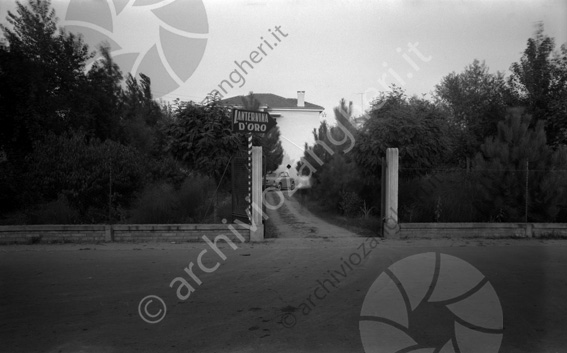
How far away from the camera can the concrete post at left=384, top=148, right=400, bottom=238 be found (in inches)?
438

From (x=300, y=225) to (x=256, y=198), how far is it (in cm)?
328

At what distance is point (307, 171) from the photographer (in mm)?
20359

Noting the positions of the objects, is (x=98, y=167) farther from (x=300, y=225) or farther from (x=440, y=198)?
(x=440, y=198)

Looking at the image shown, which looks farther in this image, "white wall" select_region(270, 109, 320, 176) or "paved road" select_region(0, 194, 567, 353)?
"white wall" select_region(270, 109, 320, 176)

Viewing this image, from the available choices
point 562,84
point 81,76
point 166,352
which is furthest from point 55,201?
point 562,84

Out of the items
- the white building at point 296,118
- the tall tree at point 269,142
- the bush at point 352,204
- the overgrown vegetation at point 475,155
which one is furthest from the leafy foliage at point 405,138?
the white building at point 296,118

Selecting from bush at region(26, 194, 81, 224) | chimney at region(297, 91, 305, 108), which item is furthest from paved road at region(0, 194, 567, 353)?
chimney at region(297, 91, 305, 108)

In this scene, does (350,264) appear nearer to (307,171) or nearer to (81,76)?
(307,171)

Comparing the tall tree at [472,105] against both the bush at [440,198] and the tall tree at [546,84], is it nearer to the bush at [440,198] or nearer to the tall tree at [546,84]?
the tall tree at [546,84]

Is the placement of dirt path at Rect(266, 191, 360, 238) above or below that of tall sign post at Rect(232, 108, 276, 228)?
below

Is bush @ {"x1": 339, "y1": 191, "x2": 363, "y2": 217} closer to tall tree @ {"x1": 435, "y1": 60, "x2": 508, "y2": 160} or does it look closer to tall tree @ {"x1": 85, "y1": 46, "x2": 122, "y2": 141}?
tall tree @ {"x1": 435, "y1": 60, "x2": 508, "y2": 160}

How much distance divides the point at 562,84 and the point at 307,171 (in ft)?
33.8

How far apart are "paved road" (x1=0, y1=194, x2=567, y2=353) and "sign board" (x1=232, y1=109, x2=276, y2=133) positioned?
2882mm

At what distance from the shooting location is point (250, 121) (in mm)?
11094
